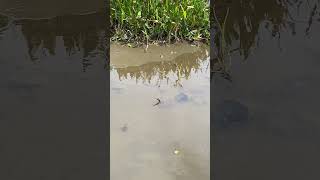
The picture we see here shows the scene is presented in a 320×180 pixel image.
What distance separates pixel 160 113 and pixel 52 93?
77 cm

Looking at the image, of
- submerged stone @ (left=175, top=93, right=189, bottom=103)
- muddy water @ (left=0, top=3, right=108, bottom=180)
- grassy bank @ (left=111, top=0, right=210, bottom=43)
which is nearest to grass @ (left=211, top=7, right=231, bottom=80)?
grassy bank @ (left=111, top=0, right=210, bottom=43)

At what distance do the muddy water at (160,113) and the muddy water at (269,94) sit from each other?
0.13 meters

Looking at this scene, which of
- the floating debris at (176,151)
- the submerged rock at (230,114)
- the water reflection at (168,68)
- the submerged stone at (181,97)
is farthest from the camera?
the water reflection at (168,68)

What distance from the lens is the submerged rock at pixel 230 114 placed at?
3.73m

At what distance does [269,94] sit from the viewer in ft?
13.1

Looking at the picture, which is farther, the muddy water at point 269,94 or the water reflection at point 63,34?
the water reflection at point 63,34

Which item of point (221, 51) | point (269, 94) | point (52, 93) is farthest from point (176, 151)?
point (221, 51)

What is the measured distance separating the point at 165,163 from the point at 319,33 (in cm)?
204

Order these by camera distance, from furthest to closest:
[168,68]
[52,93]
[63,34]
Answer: [63,34], [168,68], [52,93]

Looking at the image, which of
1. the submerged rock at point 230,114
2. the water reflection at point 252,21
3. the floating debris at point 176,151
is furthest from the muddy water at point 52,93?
the water reflection at point 252,21

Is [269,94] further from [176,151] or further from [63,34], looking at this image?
[63,34]

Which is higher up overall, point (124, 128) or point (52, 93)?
point (52, 93)

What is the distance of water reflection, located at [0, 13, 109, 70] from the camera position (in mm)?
4738

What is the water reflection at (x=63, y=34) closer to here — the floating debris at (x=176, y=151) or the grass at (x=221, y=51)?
the grass at (x=221, y=51)
